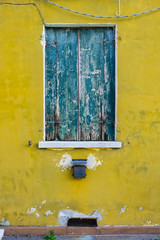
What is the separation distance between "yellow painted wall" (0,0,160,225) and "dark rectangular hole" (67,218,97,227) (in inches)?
9.0

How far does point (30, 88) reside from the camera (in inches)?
148

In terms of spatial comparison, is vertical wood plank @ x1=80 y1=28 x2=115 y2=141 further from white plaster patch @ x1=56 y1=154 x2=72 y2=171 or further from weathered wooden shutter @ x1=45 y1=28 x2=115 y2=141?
white plaster patch @ x1=56 y1=154 x2=72 y2=171

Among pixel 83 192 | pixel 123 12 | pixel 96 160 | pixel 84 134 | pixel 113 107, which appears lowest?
pixel 83 192

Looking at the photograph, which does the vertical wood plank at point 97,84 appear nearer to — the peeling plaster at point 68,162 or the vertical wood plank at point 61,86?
the vertical wood plank at point 61,86

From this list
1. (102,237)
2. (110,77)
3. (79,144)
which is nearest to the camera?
(102,237)

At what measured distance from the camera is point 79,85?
3900 millimetres

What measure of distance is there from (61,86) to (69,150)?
1.13 m

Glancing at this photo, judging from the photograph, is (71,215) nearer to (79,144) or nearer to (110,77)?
(79,144)

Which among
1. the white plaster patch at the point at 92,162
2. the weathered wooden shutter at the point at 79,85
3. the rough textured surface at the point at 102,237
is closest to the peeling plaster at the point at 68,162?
the white plaster patch at the point at 92,162

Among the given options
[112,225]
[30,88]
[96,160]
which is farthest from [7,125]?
[112,225]

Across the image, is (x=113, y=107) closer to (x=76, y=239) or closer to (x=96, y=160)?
(x=96, y=160)

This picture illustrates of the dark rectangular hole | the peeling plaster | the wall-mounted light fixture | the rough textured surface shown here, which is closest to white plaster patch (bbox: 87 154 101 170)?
the peeling plaster

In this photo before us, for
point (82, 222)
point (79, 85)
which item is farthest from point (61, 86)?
point (82, 222)

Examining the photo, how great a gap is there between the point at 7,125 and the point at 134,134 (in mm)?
2167
